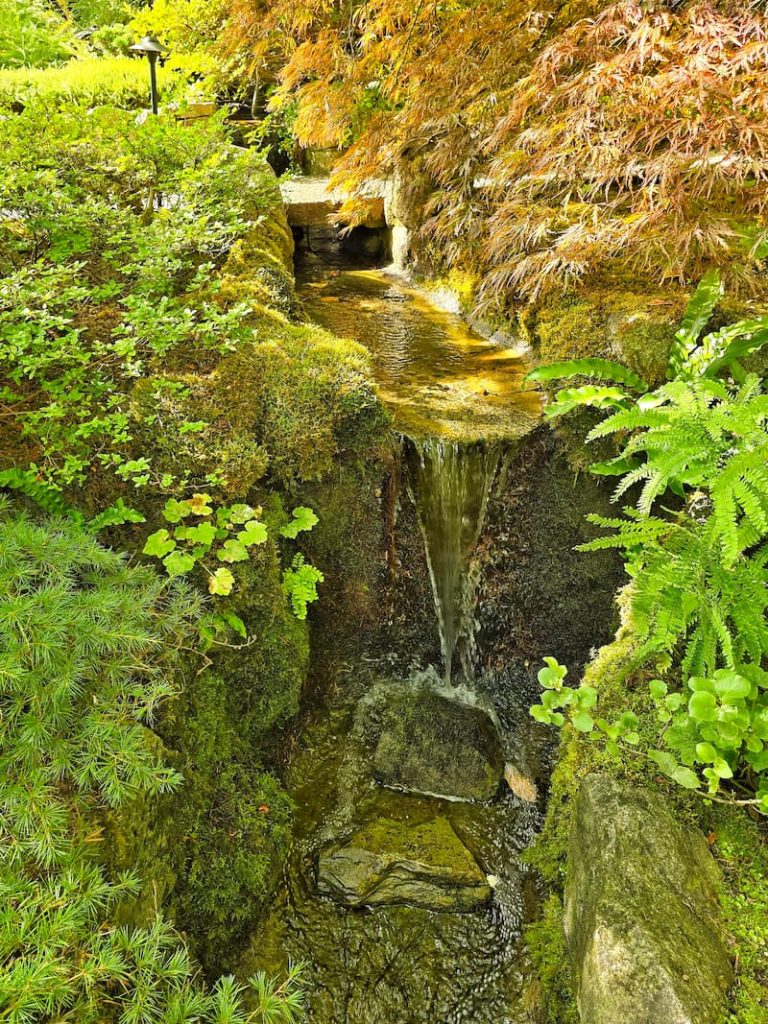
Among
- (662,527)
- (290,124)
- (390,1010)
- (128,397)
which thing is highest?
(290,124)

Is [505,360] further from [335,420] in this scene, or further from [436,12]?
[436,12]

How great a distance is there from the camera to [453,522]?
431cm

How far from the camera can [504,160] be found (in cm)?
389

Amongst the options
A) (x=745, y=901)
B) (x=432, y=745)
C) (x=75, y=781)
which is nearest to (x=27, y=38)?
(x=75, y=781)

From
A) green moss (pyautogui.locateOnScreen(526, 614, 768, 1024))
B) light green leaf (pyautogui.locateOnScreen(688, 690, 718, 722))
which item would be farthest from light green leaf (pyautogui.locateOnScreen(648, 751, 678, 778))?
green moss (pyautogui.locateOnScreen(526, 614, 768, 1024))

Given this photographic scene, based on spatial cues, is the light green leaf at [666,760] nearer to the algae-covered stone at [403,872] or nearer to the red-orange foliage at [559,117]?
the algae-covered stone at [403,872]

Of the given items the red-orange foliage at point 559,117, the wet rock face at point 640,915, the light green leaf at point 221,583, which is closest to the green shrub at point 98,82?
the red-orange foliage at point 559,117

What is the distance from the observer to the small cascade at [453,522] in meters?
4.16

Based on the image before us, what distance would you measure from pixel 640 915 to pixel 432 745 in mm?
1840

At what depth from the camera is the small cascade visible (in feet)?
13.6

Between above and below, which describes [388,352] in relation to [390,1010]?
above

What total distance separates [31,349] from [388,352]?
10.1 feet

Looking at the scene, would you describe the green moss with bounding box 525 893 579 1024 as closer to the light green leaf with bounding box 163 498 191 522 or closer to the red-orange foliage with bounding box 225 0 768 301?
the light green leaf with bounding box 163 498 191 522

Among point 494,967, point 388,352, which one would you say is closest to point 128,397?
point 388,352
